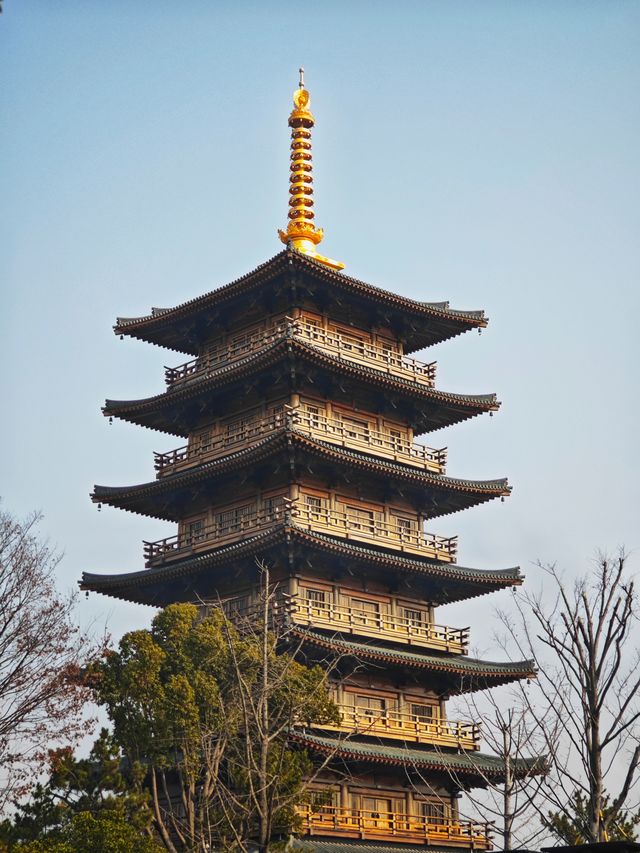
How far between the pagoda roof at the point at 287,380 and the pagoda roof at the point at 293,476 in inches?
115

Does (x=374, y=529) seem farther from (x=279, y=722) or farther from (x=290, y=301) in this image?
(x=279, y=722)

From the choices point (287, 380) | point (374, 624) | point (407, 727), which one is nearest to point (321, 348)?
point (287, 380)

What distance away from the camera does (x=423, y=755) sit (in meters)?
44.5

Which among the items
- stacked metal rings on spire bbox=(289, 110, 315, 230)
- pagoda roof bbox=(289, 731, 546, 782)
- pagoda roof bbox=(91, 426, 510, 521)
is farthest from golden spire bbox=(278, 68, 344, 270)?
pagoda roof bbox=(289, 731, 546, 782)

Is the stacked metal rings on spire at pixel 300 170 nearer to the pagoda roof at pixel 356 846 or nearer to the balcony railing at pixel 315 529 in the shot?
the balcony railing at pixel 315 529

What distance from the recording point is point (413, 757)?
143ft

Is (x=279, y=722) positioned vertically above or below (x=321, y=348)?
below

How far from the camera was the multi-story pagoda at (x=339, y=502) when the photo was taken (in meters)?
44.4

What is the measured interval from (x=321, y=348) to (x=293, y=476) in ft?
18.2

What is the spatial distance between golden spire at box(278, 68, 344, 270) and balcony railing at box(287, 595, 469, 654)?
1524 cm

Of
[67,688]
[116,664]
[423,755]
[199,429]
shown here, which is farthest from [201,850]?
[199,429]

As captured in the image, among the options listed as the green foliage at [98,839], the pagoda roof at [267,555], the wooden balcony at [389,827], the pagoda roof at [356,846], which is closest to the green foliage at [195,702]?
the green foliage at [98,839]

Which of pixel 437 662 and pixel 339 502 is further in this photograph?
pixel 339 502

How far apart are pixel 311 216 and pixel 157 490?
14.9 m
